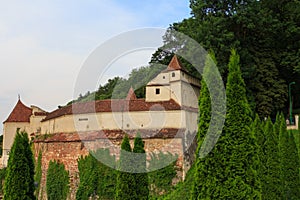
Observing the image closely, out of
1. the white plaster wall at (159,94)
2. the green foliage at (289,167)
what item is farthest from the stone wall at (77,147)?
the green foliage at (289,167)

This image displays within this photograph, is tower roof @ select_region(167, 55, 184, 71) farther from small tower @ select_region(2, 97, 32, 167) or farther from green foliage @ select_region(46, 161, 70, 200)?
small tower @ select_region(2, 97, 32, 167)

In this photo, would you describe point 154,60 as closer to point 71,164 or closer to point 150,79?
point 150,79

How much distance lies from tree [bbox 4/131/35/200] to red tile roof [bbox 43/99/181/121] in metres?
12.0

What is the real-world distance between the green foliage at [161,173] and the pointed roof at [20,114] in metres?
16.3

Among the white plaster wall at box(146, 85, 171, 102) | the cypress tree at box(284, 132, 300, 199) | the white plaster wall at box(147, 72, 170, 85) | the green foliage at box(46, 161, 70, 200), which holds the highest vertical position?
the white plaster wall at box(147, 72, 170, 85)

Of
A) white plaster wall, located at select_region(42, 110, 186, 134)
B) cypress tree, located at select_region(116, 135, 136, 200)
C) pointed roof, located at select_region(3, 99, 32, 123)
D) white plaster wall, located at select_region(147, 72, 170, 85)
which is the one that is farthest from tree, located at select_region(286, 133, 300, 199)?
pointed roof, located at select_region(3, 99, 32, 123)

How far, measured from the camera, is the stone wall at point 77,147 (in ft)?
69.8

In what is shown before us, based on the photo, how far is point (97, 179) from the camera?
815 inches

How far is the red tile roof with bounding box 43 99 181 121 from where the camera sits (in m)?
22.1

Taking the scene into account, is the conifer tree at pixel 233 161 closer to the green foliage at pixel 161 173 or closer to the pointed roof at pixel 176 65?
the green foliage at pixel 161 173

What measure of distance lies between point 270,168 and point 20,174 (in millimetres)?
7629

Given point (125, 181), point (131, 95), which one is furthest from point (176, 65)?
point (125, 181)

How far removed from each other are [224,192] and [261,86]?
59.0 ft

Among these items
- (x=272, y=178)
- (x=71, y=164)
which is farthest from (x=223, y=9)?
(x=272, y=178)
